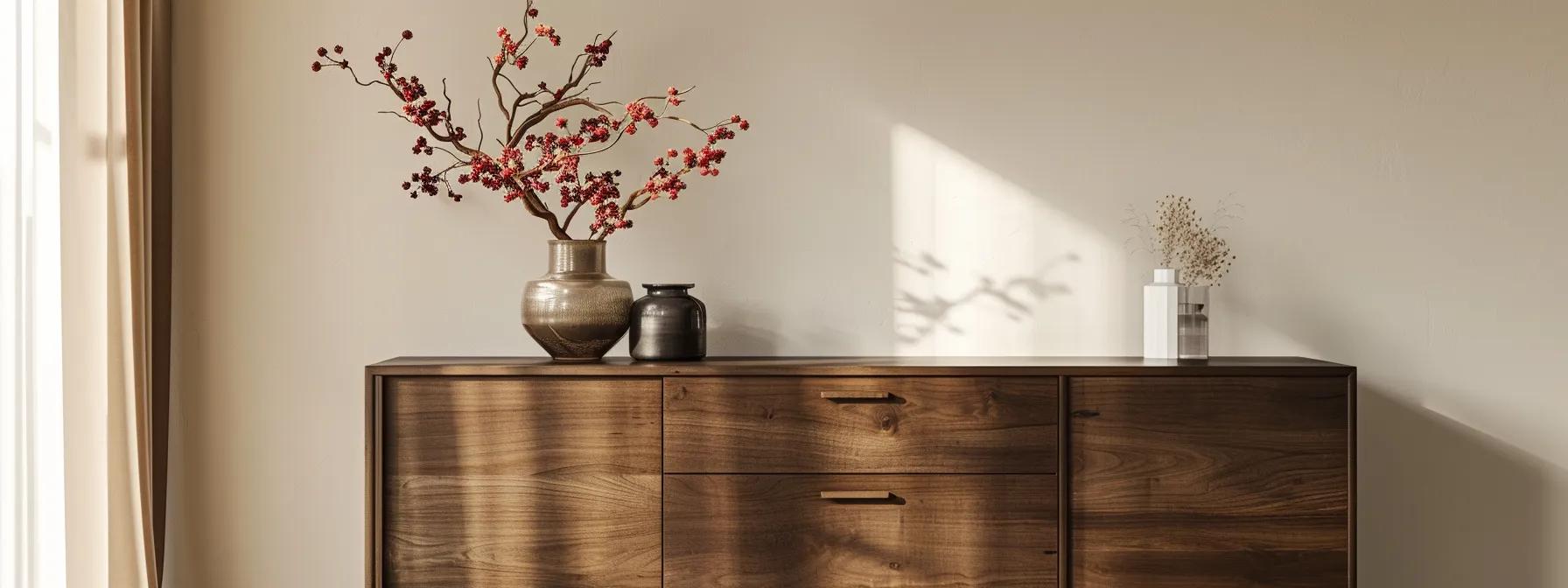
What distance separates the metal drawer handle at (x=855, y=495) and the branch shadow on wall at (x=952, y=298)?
18.7 inches

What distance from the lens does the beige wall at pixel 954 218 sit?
2283 mm

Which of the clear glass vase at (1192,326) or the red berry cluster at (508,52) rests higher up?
the red berry cluster at (508,52)

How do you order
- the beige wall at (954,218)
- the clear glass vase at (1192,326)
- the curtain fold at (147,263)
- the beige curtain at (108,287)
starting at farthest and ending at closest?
1. the beige wall at (954,218)
2. the clear glass vase at (1192,326)
3. the curtain fold at (147,263)
4. the beige curtain at (108,287)

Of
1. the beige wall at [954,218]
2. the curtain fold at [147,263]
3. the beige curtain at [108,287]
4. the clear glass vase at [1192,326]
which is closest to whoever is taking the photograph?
the beige curtain at [108,287]

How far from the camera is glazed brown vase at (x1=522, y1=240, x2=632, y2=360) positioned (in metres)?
2.00

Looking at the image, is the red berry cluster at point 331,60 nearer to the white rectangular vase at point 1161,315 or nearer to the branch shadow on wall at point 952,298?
the branch shadow on wall at point 952,298

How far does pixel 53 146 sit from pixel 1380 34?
283cm

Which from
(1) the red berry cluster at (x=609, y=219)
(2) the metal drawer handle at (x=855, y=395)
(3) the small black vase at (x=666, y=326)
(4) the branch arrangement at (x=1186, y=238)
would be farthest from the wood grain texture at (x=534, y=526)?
(4) the branch arrangement at (x=1186, y=238)

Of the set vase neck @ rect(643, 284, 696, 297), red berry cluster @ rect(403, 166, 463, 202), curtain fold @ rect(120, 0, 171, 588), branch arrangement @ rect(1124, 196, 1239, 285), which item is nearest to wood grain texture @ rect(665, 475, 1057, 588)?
vase neck @ rect(643, 284, 696, 297)

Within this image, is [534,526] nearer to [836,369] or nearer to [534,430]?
[534,430]

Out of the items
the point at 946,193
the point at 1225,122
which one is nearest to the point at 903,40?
the point at 946,193

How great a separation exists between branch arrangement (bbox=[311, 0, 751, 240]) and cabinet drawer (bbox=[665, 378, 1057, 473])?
432 mm

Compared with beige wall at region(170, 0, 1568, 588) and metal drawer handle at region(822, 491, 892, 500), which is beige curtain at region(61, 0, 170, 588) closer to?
beige wall at region(170, 0, 1568, 588)

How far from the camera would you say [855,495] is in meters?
1.93
